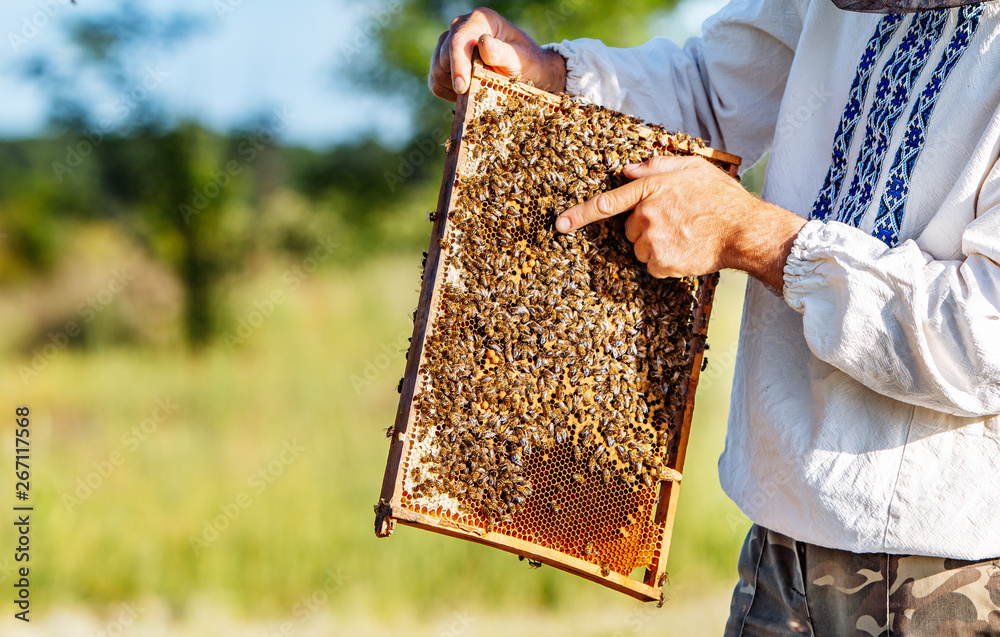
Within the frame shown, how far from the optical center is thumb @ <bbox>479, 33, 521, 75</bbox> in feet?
8.07

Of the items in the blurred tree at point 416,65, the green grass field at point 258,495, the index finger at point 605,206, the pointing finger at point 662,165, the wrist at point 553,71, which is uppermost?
the blurred tree at point 416,65

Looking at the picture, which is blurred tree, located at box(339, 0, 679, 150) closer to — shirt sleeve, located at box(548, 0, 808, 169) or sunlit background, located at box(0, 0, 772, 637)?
sunlit background, located at box(0, 0, 772, 637)

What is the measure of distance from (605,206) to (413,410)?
86cm

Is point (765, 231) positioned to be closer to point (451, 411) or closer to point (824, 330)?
point (824, 330)

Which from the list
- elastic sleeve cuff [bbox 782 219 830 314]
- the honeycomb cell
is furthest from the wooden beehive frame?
elastic sleeve cuff [bbox 782 219 830 314]

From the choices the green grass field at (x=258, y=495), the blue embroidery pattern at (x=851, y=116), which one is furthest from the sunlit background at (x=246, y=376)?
the blue embroidery pattern at (x=851, y=116)

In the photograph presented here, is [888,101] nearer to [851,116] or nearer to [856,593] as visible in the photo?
→ [851,116]

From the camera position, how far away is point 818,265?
6.60ft

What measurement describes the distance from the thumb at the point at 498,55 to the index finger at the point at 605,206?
573 mm

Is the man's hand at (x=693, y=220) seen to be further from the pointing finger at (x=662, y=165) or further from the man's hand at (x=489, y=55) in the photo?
the man's hand at (x=489, y=55)

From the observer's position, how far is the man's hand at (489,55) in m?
2.48

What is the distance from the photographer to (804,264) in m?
2.04

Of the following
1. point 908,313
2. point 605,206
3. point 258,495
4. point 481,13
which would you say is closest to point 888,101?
point 908,313

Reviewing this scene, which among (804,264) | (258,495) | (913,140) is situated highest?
(913,140)
